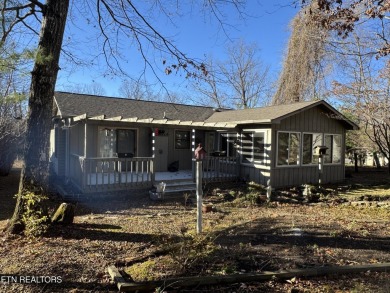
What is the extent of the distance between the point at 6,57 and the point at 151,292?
4965 millimetres

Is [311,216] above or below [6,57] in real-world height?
below

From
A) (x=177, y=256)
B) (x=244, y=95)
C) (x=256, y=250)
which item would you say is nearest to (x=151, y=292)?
(x=177, y=256)

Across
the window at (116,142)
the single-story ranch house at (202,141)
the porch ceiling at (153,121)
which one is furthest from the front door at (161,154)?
the porch ceiling at (153,121)

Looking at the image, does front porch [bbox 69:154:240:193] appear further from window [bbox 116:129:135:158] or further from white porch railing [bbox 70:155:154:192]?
window [bbox 116:129:135:158]

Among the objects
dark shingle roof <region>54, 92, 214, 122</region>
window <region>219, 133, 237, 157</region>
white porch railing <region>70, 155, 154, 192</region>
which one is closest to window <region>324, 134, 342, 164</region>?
window <region>219, 133, 237, 157</region>

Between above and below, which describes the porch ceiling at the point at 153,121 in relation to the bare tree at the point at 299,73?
below

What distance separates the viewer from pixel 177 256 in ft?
12.6

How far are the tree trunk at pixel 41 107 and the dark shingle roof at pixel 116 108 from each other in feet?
20.1

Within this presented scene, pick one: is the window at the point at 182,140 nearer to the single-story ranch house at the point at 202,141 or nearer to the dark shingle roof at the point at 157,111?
the single-story ranch house at the point at 202,141

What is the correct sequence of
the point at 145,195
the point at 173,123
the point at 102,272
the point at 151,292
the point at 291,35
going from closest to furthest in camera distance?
the point at 151,292 → the point at 102,272 → the point at 145,195 → the point at 173,123 → the point at 291,35

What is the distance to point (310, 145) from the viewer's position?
1288 cm

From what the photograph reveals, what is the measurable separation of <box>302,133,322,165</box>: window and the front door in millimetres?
6038

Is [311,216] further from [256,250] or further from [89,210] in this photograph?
[89,210]

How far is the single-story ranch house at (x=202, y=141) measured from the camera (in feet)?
36.6
